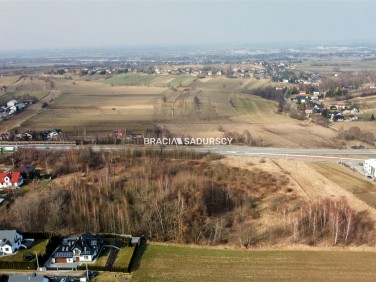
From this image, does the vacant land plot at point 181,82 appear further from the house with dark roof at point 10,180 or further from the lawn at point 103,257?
the lawn at point 103,257

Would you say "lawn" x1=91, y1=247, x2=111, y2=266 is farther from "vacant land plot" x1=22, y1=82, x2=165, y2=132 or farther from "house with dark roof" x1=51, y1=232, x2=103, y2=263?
"vacant land plot" x1=22, y1=82, x2=165, y2=132

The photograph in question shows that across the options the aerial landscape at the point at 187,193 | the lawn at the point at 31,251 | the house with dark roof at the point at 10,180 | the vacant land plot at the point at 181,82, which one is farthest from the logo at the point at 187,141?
the vacant land plot at the point at 181,82

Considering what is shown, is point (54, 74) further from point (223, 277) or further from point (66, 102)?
point (223, 277)

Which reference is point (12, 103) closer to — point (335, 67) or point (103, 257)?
point (103, 257)

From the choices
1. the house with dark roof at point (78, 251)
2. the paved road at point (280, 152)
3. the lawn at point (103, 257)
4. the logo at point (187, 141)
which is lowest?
the lawn at point (103, 257)

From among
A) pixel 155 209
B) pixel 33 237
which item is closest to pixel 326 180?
pixel 155 209
